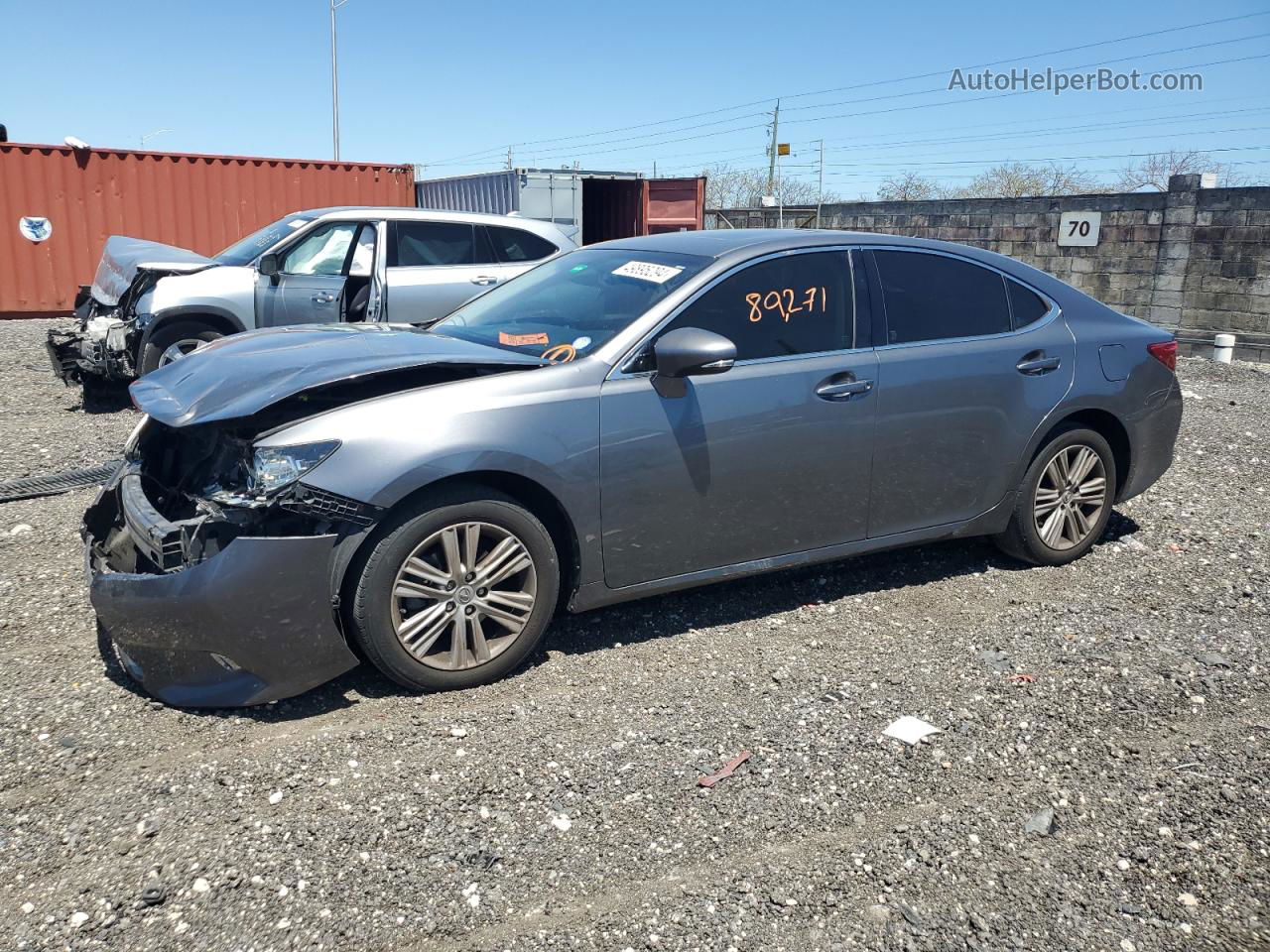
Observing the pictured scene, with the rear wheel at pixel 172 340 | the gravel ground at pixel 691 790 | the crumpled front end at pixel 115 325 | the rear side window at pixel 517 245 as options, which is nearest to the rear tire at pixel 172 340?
the rear wheel at pixel 172 340

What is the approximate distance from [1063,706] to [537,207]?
1558 cm

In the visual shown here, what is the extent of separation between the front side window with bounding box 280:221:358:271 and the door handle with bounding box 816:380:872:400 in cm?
571

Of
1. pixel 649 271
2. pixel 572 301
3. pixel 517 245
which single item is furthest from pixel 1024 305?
pixel 517 245

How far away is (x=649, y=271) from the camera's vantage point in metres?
4.50

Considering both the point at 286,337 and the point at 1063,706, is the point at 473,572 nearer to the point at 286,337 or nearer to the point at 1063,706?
the point at 286,337

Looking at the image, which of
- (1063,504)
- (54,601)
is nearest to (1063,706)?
(1063,504)

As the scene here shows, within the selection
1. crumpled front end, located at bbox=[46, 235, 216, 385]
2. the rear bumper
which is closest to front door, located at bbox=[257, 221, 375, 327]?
crumpled front end, located at bbox=[46, 235, 216, 385]

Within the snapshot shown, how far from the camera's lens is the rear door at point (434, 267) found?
8.62 m

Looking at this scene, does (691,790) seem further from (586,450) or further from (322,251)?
(322,251)

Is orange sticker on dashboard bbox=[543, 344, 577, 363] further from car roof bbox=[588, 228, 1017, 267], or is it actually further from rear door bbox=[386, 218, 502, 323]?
rear door bbox=[386, 218, 502, 323]

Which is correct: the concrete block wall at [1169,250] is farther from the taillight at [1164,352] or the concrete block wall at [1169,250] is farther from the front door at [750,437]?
the front door at [750,437]

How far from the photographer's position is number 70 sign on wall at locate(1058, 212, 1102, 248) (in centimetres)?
1642

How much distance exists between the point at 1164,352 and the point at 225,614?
488 centimetres

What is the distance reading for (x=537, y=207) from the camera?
Answer: 18.0 m
